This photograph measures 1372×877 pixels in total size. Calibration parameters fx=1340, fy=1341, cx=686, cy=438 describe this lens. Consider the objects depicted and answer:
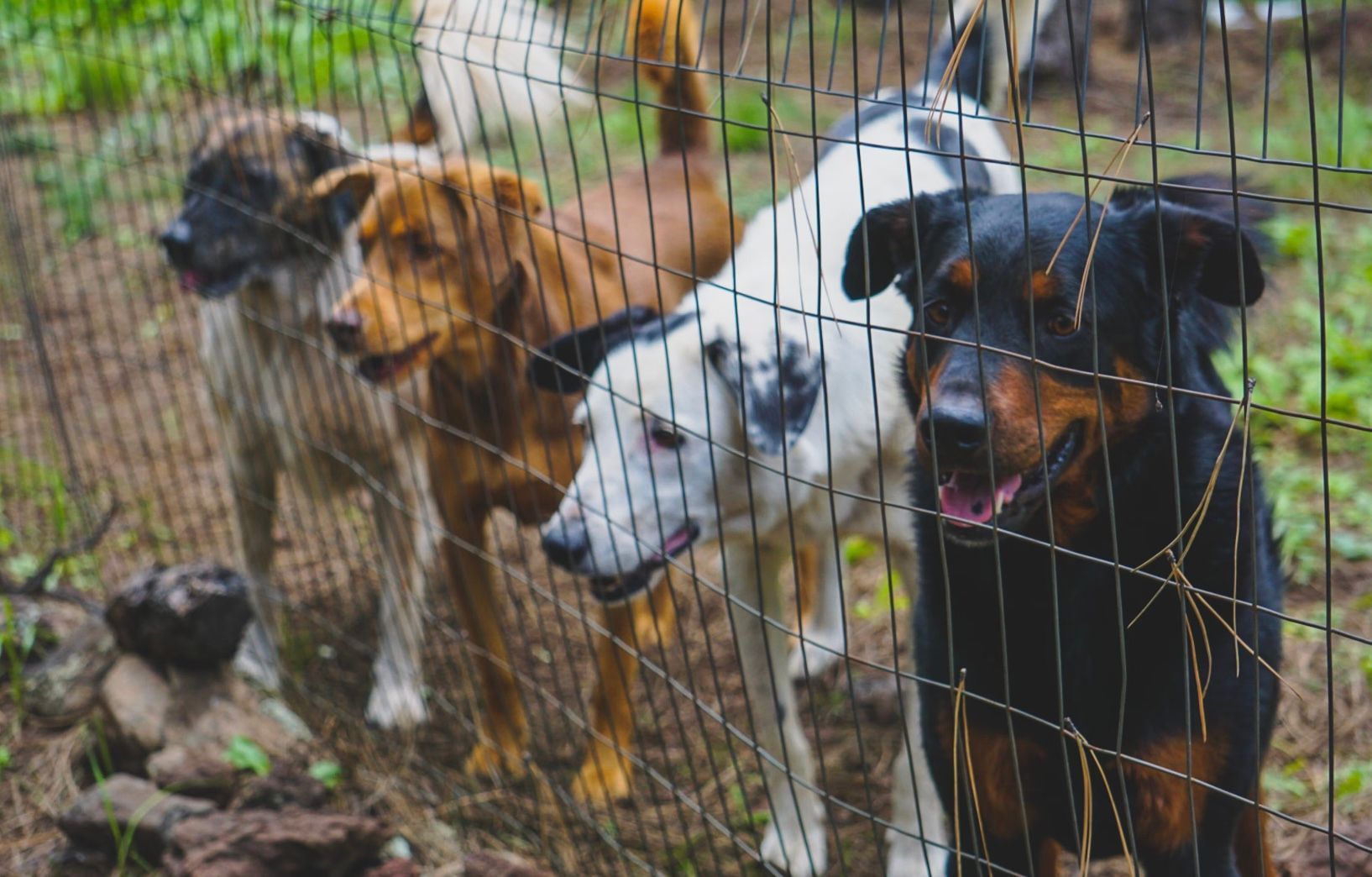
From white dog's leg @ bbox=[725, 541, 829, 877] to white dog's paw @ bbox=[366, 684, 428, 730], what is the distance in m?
1.15

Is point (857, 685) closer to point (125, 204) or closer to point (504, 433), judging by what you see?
point (504, 433)

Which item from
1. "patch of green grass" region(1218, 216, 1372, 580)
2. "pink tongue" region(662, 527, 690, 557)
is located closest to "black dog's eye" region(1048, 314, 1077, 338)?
"pink tongue" region(662, 527, 690, 557)

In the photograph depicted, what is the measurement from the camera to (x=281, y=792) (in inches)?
124

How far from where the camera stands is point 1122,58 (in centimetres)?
959

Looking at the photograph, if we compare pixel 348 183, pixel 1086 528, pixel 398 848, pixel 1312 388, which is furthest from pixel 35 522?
pixel 1312 388

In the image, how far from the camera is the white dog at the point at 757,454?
2736 millimetres

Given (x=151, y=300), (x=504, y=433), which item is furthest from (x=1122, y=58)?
(x=504, y=433)

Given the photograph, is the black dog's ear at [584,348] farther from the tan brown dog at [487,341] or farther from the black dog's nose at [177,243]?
the black dog's nose at [177,243]

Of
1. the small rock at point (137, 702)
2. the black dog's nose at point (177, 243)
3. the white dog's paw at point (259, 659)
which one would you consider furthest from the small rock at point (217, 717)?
the black dog's nose at point (177, 243)

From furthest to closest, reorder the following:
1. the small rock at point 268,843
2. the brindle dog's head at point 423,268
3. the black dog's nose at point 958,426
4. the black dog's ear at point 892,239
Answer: the brindle dog's head at point 423,268 → the small rock at point 268,843 → the black dog's ear at point 892,239 → the black dog's nose at point 958,426

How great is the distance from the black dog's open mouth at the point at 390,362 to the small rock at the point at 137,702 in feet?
3.30

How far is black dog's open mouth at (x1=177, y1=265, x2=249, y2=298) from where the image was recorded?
12.5ft

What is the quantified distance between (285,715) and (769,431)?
1.85m

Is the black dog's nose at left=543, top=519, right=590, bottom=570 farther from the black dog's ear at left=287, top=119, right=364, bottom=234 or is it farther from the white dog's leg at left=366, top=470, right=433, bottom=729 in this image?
the black dog's ear at left=287, top=119, right=364, bottom=234
